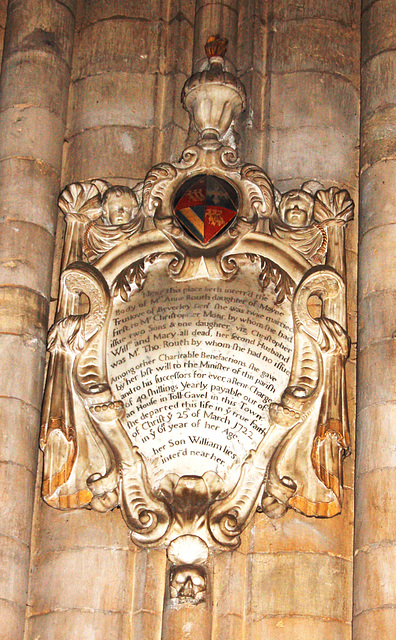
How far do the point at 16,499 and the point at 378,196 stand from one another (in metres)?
3.13

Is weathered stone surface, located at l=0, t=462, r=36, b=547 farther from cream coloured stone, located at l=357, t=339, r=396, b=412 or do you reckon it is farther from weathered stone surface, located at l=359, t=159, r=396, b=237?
weathered stone surface, located at l=359, t=159, r=396, b=237

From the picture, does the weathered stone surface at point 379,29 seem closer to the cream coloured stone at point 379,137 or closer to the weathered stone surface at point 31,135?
the cream coloured stone at point 379,137

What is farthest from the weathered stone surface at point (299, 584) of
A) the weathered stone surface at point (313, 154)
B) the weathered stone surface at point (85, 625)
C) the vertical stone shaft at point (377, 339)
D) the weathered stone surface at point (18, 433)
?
the weathered stone surface at point (313, 154)

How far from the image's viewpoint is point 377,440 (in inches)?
375

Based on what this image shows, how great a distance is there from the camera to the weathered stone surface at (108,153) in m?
10.7

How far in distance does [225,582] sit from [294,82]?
3.67 m

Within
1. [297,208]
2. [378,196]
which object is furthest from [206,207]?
[378,196]

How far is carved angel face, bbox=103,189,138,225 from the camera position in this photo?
10.3m

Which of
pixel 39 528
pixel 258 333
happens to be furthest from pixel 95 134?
pixel 39 528

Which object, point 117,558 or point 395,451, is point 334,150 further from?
point 117,558

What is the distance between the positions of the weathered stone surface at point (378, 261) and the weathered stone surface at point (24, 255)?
2135 mm

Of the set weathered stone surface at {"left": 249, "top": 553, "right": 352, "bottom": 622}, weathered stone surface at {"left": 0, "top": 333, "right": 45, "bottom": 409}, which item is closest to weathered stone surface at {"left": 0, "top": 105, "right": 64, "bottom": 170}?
weathered stone surface at {"left": 0, "top": 333, "right": 45, "bottom": 409}

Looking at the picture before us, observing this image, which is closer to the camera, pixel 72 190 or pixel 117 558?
pixel 117 558

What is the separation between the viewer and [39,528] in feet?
32.2
